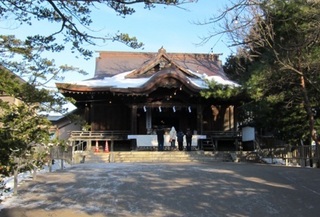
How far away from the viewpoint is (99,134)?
2614cm

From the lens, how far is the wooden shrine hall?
2522 cm

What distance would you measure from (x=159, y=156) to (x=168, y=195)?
1293 centimetres

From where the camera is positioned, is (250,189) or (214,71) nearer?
(250,189)

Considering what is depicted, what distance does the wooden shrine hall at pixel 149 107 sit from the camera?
2522cm

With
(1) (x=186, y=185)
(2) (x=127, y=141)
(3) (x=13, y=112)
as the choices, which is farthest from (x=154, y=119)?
(3) (x=13, y=112)

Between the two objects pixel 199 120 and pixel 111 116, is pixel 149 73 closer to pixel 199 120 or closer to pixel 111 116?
pixel 111 116

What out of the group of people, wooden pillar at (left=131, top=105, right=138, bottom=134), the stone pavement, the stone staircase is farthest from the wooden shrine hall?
the stone pavement

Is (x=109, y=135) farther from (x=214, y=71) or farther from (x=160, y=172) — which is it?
(x=160, y=172)

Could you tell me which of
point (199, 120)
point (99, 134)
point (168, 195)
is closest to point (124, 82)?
point (99, 134)

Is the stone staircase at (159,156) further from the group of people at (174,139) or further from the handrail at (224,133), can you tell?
the handrail at (224,133)

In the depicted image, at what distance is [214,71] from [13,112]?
2687cm

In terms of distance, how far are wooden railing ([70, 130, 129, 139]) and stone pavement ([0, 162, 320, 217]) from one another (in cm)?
1305

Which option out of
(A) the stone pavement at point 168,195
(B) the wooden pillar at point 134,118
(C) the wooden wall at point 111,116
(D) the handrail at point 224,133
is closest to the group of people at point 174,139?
(B) the wooden pillar at point 134,118

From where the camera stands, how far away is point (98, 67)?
109 ft
